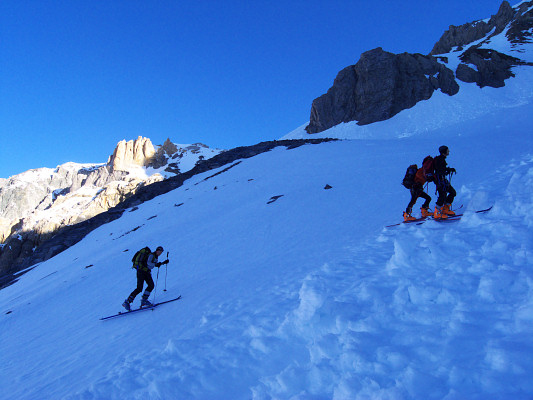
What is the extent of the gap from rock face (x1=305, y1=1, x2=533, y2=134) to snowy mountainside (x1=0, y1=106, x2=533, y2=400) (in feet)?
188

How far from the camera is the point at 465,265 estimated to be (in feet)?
15.0

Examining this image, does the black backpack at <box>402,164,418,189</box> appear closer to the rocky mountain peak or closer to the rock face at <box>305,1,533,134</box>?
the rock face at <box>305,1,533,134</box>

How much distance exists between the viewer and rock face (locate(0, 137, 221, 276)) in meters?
54.1

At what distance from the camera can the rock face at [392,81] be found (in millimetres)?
61875

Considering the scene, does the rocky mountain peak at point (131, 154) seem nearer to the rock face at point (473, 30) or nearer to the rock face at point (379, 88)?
the rock face at point (379, 88)

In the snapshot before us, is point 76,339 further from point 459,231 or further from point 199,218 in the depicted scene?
point 199,218

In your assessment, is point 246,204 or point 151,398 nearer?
point 151,398

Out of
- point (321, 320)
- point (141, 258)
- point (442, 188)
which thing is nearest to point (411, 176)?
point (442, 188)

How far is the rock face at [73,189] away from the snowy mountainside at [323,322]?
31.8 metres

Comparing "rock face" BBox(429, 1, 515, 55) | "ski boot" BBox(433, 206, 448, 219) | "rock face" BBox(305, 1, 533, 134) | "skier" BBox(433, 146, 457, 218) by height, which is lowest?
"ski boot" BBox(433, 206, 448, 219)

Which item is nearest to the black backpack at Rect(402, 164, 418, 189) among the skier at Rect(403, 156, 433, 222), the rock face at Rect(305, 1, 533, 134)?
the skier at Rect(403, 156, 433, 222)

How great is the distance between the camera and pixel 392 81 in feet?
209

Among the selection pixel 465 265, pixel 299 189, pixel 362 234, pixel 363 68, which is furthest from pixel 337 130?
pixel 465 265

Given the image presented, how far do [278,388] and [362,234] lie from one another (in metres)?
6.30
